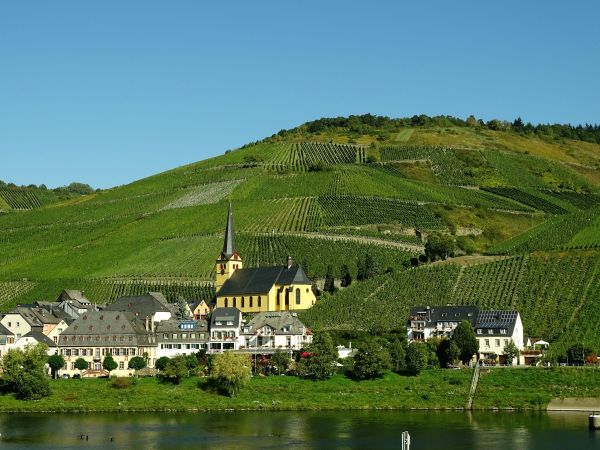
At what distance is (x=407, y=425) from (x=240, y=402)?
60.5 ft

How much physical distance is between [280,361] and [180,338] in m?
17.3

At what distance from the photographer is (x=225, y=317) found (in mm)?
119062

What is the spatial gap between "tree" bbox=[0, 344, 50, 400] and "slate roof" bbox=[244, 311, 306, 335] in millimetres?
24353

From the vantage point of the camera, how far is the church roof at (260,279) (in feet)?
454

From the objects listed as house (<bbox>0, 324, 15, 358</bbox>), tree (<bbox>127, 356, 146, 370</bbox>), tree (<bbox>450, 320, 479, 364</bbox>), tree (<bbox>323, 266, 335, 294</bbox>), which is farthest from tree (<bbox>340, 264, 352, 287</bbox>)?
house (<bbox>0, 324, 15, 358</bbox>)

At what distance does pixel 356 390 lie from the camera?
96812 millimetres

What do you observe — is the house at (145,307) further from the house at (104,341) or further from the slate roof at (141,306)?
the house at (104,341)

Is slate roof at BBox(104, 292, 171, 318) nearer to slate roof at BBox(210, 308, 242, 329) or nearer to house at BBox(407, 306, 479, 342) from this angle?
Answer: slate roof at BBox(210, 308, 242, 329)

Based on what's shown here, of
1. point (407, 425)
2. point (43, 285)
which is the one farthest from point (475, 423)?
point (43, 285)

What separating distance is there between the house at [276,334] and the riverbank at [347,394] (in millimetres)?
13976

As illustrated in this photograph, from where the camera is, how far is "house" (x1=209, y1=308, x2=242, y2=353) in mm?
116875

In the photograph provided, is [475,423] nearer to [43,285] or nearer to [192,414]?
[192,414]


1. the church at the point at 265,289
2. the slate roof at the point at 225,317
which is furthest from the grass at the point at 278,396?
the church at the point at 265,289

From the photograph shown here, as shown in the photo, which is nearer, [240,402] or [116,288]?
[240,402]
